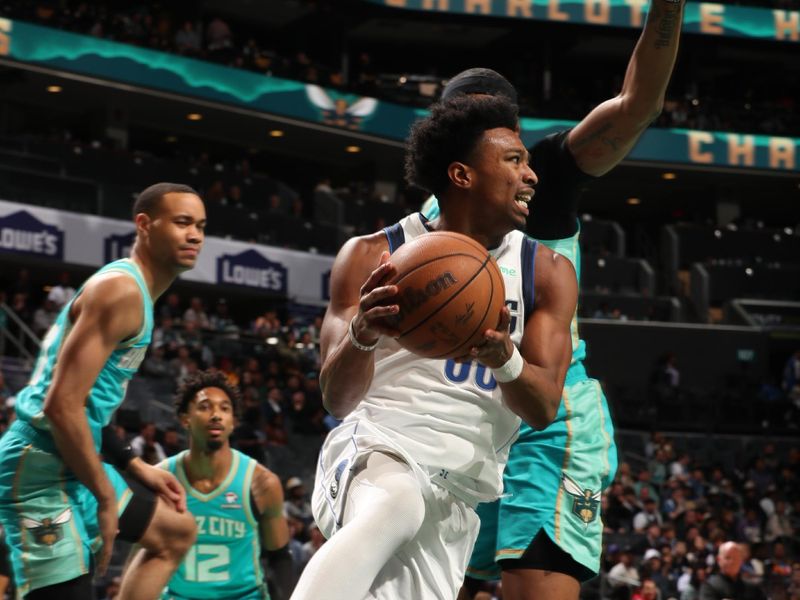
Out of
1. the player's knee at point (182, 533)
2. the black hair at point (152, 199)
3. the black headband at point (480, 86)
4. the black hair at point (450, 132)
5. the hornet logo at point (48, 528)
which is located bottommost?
the player's knee at point (182, 533)

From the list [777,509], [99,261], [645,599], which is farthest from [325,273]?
[645,599]

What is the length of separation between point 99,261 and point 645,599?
1226 cm

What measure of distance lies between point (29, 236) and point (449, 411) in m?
17.2

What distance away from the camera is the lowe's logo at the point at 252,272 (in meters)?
22.3

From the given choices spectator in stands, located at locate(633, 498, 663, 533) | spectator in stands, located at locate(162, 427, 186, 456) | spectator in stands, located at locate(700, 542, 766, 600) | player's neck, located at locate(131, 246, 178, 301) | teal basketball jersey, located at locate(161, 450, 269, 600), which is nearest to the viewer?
player's neck, located at locate(131, 246, 178, 301)

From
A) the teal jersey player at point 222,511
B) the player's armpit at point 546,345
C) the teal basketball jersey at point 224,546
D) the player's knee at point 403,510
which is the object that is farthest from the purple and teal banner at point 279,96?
the player's knee at point 403,510

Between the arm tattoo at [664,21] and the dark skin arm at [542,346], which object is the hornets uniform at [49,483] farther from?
the arm tattoo at [664,21]

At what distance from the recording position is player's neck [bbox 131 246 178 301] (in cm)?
479

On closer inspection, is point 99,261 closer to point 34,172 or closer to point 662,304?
point 34,172

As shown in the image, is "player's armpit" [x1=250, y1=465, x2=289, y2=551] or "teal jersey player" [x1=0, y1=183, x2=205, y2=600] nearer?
"teal jersey player" [x1=0, y1=183, x2=205, y2=600]

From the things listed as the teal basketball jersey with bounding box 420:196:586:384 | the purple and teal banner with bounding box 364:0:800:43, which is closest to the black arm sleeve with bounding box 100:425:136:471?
the teal basketball jersey with bounding box 420:196:586:384

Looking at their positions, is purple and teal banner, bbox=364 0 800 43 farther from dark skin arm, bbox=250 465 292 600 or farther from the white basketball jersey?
the white basketball jersey

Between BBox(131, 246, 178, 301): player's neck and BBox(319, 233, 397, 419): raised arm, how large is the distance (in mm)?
1214

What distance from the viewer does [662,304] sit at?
26.5m
